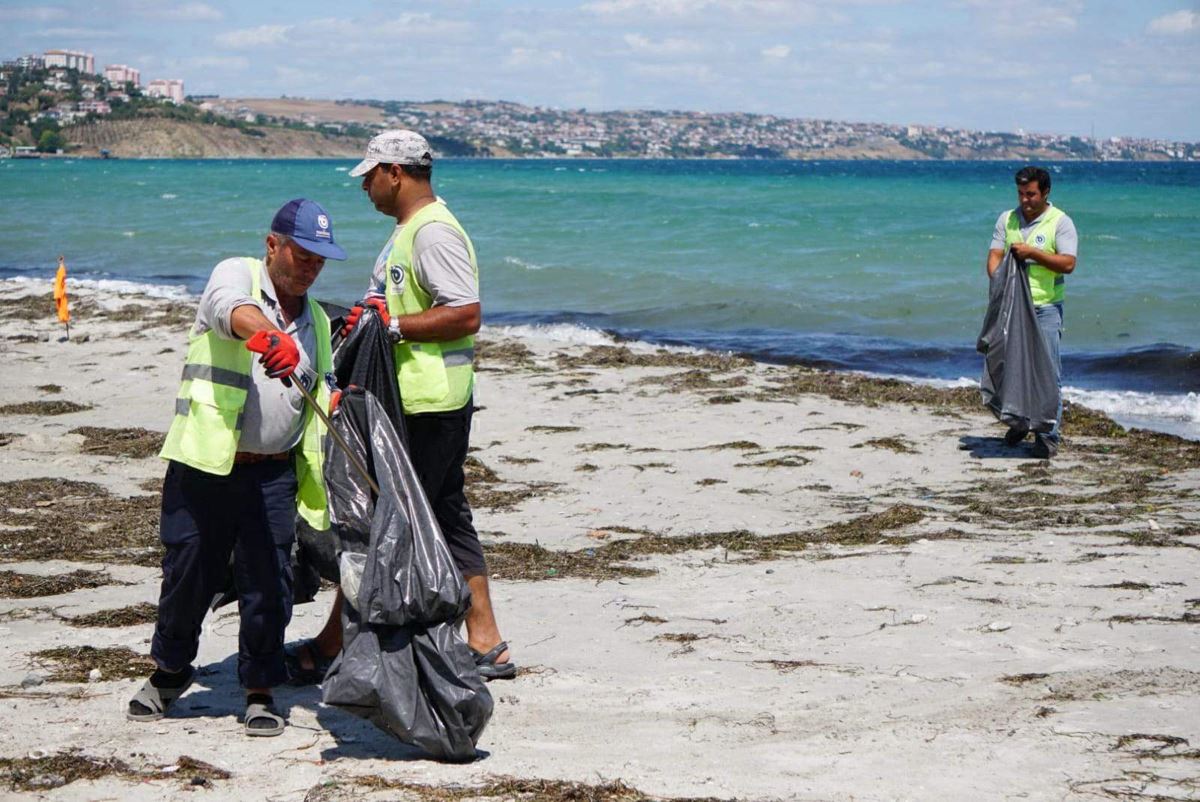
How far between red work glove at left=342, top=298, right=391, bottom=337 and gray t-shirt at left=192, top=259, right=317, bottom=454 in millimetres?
239

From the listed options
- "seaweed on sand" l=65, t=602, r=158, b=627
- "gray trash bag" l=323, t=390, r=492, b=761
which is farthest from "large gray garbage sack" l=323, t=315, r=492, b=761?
"seaweed on sand" l=65, t=602, r=158, b=627

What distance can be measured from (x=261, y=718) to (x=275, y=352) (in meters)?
1.25

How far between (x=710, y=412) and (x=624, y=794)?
23.9 feet

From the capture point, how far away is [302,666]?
15.6ft

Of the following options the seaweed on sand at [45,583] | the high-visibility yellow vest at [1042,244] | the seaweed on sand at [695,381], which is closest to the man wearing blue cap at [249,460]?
the seaweed on sand at [45,583]

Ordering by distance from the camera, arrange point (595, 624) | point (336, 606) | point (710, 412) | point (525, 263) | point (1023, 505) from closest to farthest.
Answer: point (336, 606), point (595, 624), point (1023, 505), point (710, 412), point (525, 263)

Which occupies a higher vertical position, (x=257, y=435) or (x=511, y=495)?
(x=257, y=435)

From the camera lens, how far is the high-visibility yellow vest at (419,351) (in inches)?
173

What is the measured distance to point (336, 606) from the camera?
4703 millimetres

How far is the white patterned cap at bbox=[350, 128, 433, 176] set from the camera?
4.42 metres

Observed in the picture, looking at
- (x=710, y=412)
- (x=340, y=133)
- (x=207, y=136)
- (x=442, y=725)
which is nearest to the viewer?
(x=442, y=725)

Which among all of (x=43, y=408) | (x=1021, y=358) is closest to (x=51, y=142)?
(x=43, y=408)

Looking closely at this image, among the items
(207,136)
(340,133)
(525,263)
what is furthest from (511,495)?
(340,133)

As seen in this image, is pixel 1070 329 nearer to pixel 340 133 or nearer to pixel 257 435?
pixel 257 435
